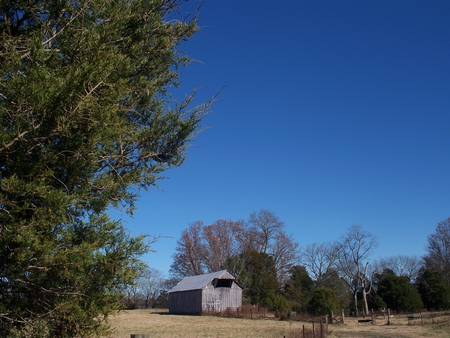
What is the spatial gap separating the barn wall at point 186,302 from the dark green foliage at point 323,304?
45.7 feet

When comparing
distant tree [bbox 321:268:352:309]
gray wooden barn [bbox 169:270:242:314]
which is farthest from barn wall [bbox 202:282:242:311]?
distant tree [bbox 321:268:352:309]

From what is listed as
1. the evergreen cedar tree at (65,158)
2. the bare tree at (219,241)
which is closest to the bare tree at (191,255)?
the bare tree at (219,241)

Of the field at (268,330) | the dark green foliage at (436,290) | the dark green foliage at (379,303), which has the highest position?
the dark green foliage at (436,290)

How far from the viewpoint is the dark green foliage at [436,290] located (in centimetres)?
3984

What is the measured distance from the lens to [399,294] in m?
42.0

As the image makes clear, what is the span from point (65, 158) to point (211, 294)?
133 ft

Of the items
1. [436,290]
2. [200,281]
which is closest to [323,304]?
[436,290]

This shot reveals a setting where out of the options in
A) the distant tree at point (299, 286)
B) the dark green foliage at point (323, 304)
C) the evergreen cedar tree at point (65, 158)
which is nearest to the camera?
the evergreen cedar tree at point (65, 158)

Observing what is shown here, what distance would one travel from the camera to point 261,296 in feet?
164

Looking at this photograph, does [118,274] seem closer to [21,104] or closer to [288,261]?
[21,104]

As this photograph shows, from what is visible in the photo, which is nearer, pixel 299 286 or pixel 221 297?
pixel 221 297

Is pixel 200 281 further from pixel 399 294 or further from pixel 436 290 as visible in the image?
pixel 436 290

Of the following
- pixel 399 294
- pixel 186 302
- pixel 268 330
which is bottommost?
pixel 268 330

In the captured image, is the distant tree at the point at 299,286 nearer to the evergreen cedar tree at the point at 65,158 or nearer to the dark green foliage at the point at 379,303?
the dark green foliage at the point at 379,303
